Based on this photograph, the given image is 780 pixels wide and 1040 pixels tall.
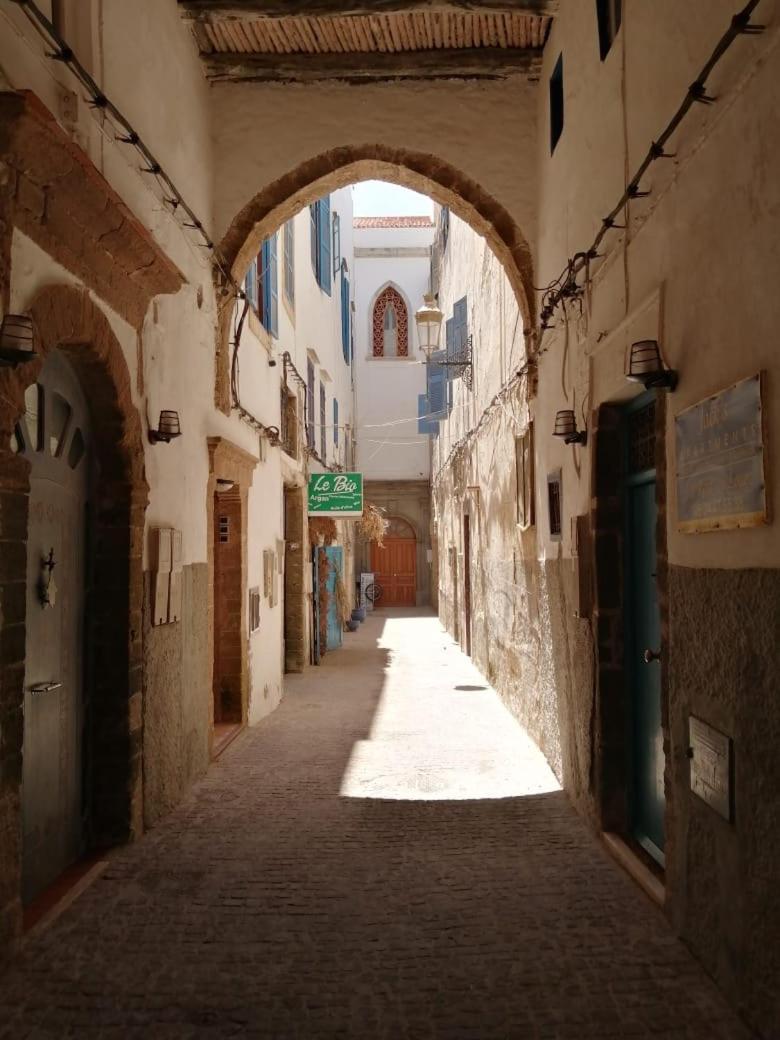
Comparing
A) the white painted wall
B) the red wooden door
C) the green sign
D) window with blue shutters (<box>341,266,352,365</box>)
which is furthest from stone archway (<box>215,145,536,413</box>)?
the red wooden door

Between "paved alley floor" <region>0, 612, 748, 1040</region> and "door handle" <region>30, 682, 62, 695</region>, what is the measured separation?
3.19 feet

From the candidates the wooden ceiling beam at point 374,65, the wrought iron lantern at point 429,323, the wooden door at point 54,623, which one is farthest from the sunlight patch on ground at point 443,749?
the wooden ceiling beam at point 374,65

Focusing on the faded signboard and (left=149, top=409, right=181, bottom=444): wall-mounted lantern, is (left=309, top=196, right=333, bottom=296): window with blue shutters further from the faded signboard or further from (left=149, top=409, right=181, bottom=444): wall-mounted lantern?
the faded signboard

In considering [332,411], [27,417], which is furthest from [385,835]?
[332,411]

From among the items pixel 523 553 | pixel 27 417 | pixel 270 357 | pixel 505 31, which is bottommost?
pixel 523 553

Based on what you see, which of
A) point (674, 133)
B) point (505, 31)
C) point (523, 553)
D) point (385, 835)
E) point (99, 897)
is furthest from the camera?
point (523, 553)

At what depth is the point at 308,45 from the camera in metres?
6.64

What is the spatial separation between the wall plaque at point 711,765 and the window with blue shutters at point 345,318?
17.3m

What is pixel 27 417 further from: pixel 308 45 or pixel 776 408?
pixel 308 45

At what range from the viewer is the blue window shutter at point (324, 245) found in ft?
46.8

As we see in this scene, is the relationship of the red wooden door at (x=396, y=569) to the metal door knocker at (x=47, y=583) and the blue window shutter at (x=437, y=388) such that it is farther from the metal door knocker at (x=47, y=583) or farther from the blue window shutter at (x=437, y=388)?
the metal door knocker at (x=47, y=583)

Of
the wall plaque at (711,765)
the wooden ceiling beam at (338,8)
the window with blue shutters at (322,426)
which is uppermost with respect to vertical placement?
the wooden ceiling beam at (338,8)

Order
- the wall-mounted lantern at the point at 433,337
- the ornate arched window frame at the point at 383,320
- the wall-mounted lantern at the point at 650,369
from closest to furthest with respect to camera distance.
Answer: the wall-mounted lantern at the point at 650,369
the wall-mounted lantern at the point at 433,337
the ornate arched window frame at the point at 383,320

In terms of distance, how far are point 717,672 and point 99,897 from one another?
2924mm
